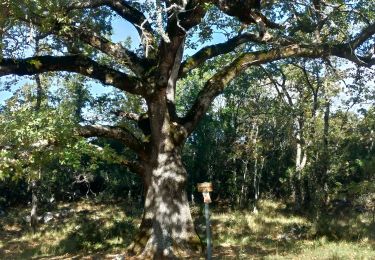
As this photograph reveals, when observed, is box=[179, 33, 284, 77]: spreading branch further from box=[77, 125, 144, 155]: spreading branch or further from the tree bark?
box=[77, 125, 144, 155]: spreading branch

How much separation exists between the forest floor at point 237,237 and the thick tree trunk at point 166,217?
93 centimetres

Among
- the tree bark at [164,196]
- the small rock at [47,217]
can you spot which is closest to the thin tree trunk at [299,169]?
the tree bark at [164,196]

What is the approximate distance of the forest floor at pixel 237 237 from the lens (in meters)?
11.9

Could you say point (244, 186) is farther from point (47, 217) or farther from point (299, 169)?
point (47, 217)

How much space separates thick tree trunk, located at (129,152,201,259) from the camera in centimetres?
1153

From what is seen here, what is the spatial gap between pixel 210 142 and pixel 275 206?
17.6 feet

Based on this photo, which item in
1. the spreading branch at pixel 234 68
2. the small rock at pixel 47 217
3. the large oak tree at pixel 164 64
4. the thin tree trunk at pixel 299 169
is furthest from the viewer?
the small rock at pixel 47 217

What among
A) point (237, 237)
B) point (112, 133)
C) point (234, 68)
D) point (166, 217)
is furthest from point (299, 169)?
point (112, 133)

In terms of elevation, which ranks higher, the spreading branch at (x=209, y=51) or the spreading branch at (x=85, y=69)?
the spreading branch at (x=209, y=51)

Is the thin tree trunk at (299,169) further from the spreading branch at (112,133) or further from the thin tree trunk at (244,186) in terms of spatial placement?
the spreading branch at (112,133)

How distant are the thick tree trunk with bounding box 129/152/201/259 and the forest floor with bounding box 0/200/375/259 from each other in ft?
3.04

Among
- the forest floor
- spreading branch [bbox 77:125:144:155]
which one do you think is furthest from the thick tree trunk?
the forest floor

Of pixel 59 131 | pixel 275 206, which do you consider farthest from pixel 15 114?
pixel 275 206

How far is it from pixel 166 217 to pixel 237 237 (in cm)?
436
